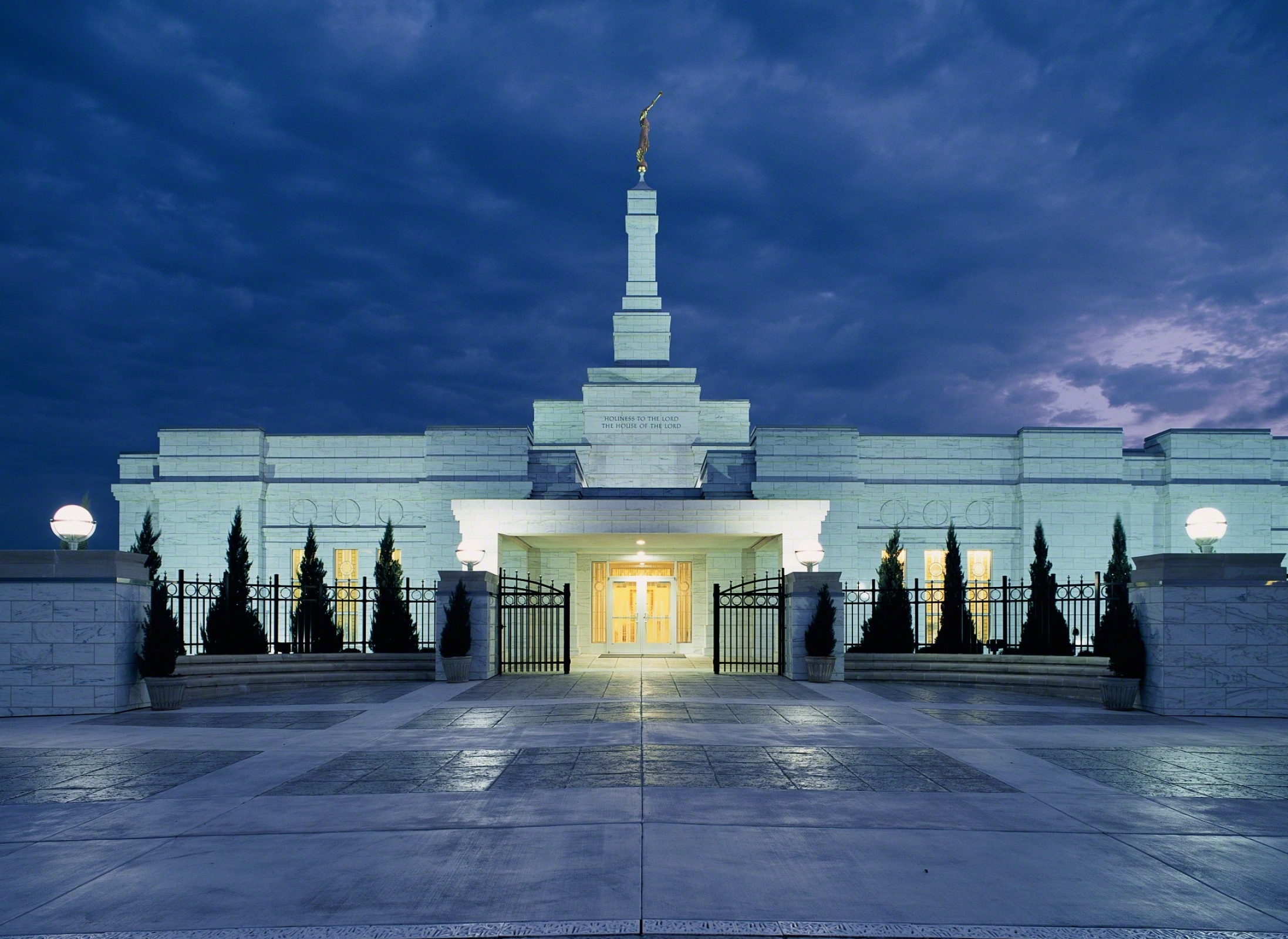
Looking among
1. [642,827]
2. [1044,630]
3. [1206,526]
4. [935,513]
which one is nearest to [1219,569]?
[1206,526]

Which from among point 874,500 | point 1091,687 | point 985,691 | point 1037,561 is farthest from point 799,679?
point 874,500

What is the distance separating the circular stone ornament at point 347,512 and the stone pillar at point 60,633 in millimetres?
22712

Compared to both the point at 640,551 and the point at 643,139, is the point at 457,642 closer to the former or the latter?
the point at 640,551

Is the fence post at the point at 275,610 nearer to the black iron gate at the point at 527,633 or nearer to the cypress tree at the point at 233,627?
the cypress tree at the point at 233,627

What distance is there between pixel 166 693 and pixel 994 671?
14.9 metres

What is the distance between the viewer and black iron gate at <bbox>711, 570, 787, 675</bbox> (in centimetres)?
2158

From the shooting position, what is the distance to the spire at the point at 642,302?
41125mm

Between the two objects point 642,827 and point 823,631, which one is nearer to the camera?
point 642,827

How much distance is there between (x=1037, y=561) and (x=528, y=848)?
24.7 m

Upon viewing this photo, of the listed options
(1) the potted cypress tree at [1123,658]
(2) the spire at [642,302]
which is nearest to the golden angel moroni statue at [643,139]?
(2) the spire at [642,302]

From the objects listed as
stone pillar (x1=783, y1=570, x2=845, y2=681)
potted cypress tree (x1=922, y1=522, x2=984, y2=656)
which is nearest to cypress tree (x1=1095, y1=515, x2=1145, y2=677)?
stone pillar (x1=783, y1=570, x2=845, y2=681)

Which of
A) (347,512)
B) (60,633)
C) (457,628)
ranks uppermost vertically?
(347,512)

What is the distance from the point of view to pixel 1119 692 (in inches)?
588

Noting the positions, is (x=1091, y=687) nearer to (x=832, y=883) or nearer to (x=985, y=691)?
(x=985, y=691)
